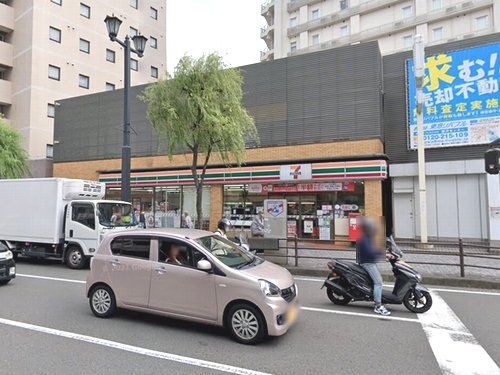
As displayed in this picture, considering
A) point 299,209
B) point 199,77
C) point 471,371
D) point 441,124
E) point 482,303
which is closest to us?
point 471,371

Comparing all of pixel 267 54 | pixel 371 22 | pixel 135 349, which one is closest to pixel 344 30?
pixel 371 22

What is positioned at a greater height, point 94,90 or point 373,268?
point 94,90

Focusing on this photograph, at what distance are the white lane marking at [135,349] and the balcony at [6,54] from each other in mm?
32935

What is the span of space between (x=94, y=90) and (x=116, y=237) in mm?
32561

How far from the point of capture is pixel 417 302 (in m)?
6.92

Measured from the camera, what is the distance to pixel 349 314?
265 inches

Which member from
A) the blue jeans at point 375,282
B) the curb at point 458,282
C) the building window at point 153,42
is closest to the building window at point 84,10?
the building window at point 153,42

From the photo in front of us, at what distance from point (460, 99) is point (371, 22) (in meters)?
32.4

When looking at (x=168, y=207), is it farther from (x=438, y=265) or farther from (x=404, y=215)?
(x=438, y=265)

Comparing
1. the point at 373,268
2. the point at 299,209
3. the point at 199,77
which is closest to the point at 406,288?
the point at 373,268

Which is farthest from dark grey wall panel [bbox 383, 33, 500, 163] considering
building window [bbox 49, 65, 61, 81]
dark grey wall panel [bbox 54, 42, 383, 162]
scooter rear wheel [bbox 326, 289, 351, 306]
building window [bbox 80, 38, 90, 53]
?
building window [bbox 80, 38, 90, 53]

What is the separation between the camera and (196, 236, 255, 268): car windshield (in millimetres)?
5875

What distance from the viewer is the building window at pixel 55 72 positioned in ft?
105

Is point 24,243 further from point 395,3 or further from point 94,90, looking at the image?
point 395,3
